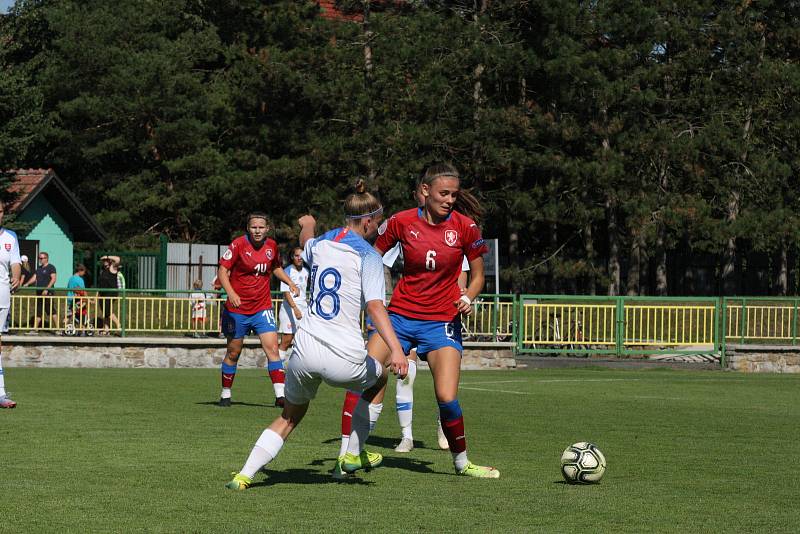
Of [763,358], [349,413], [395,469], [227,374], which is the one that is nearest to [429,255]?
[349,413]

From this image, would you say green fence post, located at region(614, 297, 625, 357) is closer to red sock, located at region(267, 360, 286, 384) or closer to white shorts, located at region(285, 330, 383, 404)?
red sock, located at region(267, 360, 286, 384)

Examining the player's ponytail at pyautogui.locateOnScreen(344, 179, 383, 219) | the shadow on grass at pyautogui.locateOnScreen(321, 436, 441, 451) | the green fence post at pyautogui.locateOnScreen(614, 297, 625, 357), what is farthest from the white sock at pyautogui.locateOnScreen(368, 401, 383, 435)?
the green fence post at pyautogui.locateOnScreen(614, 297, 625, 357)

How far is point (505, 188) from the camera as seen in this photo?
135 feet

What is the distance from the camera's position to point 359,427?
326 inches

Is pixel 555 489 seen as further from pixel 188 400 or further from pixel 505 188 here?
pixel 505 188

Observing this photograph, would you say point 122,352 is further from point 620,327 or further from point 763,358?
point 763,358

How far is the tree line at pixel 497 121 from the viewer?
38750 mm

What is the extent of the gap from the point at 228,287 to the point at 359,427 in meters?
5.51

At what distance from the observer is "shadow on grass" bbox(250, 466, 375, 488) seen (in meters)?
8.12

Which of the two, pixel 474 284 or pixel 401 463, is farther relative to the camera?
pixel 401 463

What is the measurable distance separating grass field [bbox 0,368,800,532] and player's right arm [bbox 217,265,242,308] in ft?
3.87

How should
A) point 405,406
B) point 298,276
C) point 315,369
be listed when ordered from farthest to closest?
point 298,276, point 405,406, point 315,369

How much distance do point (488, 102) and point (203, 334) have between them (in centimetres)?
1727

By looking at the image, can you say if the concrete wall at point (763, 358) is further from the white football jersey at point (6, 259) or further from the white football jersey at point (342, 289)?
the white football jersey at point (342, 289)
